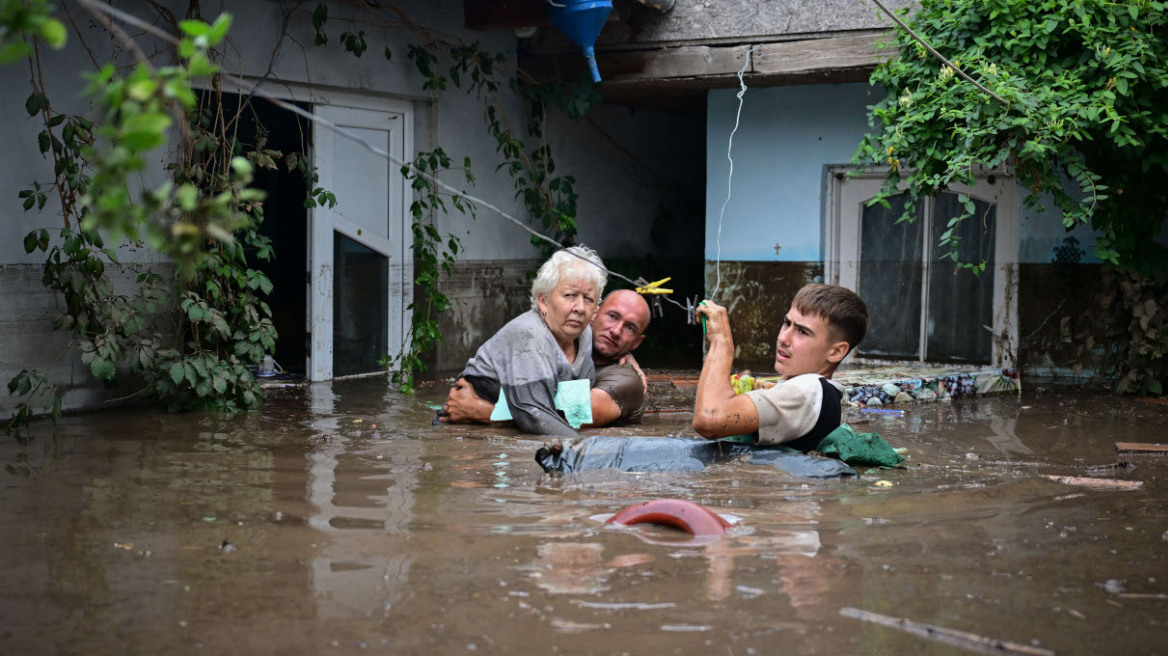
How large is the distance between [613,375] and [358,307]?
3.68 meters

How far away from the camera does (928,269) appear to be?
1017 cm

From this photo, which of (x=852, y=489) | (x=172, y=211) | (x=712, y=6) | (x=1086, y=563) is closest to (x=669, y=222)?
(x=712, y=6)

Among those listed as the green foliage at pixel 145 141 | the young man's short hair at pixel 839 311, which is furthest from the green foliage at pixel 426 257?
the green foliage at pixel 145 141

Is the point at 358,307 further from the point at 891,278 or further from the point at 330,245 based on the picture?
the point at 891,278

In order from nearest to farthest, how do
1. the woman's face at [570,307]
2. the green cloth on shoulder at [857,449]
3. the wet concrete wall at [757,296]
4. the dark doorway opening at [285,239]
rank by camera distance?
the green cloth on shoulder at [857,449] → the woman's face at [570,307] → the wet concrete wall at [757,296] → the dark doorway opening at [285,239]

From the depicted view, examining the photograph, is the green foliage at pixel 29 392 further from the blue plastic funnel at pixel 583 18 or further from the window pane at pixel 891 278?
the window pane at pixel 891 278

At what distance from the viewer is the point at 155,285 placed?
26.1 feet

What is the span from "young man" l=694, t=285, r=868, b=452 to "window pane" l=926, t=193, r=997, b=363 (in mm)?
5148

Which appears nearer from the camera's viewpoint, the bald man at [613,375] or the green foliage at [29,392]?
the green foliage at [29,392]

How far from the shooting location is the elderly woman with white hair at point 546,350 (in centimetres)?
640

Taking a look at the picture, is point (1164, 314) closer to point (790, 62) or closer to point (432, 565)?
point (790, 62)

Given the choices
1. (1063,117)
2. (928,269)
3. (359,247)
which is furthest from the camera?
(928,269)

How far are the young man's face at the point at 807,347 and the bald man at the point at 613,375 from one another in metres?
1.80

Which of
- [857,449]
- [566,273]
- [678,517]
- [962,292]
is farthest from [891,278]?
[678,517]
